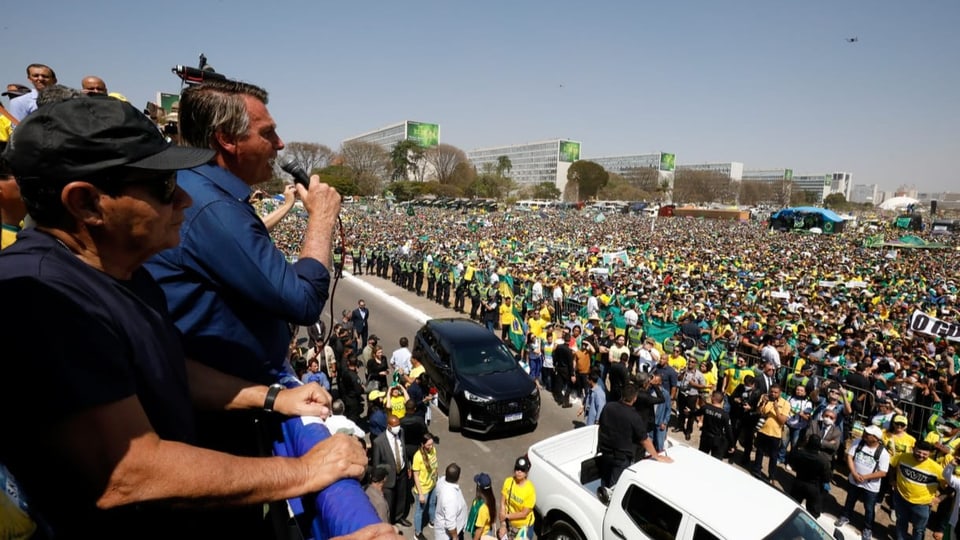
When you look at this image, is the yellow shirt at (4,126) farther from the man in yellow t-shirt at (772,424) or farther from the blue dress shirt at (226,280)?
the man in yellow t-shirt at (772,424)

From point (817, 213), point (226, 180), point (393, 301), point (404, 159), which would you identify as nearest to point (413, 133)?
point (404, 159)

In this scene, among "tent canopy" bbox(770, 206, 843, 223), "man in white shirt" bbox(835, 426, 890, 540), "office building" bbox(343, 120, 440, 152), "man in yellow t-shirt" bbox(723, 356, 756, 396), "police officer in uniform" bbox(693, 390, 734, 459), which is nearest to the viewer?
"man in white shirt" bbox(835, 426, 890, 540)

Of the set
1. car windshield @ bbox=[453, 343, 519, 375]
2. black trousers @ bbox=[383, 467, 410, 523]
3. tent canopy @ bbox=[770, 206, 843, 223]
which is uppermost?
tent canopy @ bbox=[770, 206, 843, 223]

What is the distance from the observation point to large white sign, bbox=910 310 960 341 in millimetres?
11742

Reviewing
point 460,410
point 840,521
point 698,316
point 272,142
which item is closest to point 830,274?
point 698,316

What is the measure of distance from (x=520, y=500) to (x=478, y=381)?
378 cm

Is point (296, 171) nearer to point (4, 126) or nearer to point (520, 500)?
point (4, 126)

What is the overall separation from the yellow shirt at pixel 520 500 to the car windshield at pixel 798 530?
2.51m

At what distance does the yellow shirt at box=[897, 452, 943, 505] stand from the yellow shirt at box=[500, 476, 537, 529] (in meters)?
5.18

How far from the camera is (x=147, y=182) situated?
1117mm

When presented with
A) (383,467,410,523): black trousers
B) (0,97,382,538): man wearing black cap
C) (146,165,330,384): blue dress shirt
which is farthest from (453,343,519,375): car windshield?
(0,97,382,538): man wearing black cap

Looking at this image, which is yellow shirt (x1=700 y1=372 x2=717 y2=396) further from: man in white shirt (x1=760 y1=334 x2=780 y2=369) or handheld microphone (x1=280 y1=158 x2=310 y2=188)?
handheld microphone (x1=280 y1=158 x2=310 y2=188)

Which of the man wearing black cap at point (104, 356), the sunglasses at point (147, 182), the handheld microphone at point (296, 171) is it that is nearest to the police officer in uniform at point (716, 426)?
the handheld microphone at point (296, 171)

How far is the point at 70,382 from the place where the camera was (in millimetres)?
814
